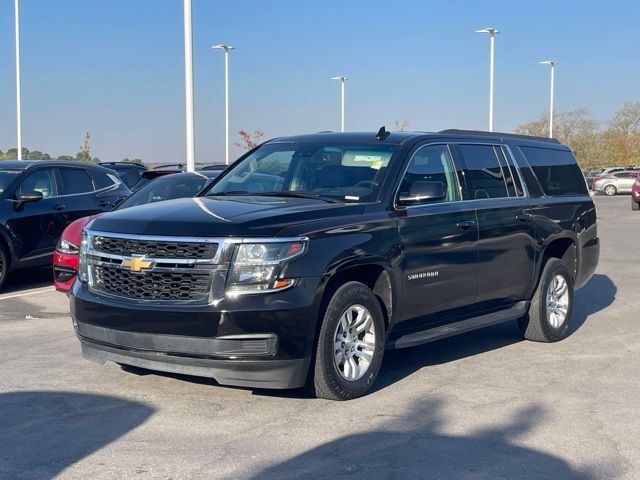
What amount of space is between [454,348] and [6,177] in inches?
265

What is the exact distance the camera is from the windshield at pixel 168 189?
10.9m

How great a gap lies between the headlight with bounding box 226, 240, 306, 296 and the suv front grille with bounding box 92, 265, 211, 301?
0.59 feet

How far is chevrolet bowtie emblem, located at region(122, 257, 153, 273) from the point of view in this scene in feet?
19.5

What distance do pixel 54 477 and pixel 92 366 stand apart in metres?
2.56

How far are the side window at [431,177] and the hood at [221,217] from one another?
53 centimetres

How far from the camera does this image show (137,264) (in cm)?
597

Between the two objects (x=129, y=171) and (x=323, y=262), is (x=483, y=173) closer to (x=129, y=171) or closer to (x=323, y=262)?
(x=323, y=262)

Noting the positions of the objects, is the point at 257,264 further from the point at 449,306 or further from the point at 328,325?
the point at 449,306

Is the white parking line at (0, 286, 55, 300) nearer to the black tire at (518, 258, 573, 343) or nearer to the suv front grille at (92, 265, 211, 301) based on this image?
the suv front grille at (92, 265, 211, 301)

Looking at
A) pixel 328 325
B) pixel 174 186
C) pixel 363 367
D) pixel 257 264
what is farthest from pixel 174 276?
pixel 174 186

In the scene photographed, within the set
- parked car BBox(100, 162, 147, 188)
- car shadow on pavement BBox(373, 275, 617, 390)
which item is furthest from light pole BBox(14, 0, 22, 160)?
car shadow on pavement BBox(373, 275, 617, 390)

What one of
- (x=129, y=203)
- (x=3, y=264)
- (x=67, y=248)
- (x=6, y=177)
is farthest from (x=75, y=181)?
(x=67, y=248)

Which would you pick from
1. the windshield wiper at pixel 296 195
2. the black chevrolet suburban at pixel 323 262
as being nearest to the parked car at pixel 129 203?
the windshield wiper at pixel 296 195

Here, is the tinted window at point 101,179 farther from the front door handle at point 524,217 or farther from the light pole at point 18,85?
the light pole at point 18,85
